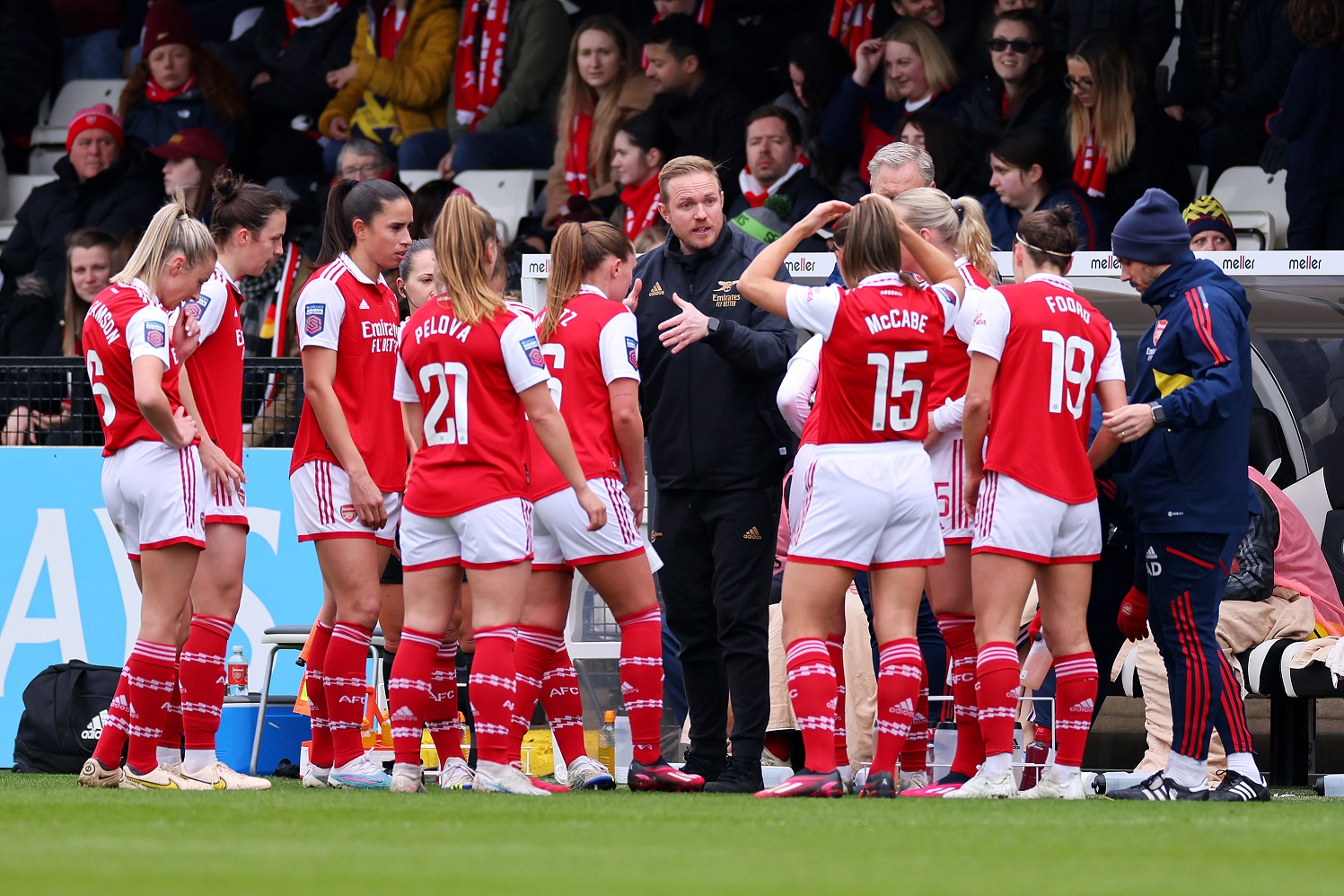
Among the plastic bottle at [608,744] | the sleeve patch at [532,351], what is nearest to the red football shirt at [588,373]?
the sleeve patch at [532,351]

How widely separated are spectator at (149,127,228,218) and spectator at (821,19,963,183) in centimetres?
431

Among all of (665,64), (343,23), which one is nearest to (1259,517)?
(665,64)

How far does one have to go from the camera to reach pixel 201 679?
6414mm

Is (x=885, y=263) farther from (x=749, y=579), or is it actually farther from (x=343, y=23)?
(x=343, y=23)

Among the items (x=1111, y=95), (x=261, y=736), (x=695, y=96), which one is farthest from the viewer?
(x=695, y=96)

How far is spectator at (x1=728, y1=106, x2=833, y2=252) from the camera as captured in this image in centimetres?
1060

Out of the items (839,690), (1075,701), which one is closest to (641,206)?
(839,690)

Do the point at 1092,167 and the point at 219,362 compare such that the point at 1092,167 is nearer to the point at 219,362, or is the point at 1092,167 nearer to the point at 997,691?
the point at 997,691

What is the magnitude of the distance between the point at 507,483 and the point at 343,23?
869cm

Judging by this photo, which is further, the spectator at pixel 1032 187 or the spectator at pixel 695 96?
the spectator at pixel 695 96

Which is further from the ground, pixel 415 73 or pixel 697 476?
pixel 415 73

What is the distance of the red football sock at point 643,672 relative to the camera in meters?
6.39

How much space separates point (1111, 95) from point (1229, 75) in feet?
4.76

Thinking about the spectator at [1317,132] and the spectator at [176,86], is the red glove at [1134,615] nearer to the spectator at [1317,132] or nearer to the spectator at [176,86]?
the spectator at [1317,132]
